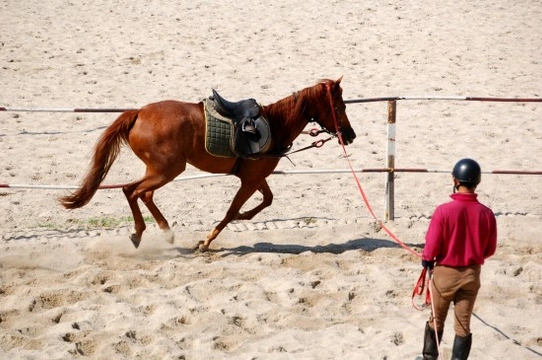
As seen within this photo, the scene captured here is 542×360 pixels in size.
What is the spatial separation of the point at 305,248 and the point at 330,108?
136 centimetres

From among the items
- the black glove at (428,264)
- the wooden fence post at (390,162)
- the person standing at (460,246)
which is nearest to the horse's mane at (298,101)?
the wooden fence post at (390,162)

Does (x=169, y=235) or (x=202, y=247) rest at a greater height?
(x=169, y=235)

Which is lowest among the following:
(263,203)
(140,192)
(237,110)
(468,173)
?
(263,203)

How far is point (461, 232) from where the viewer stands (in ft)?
15.1

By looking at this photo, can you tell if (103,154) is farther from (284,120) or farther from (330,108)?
(330,108)

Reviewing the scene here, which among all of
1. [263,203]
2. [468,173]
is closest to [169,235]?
[263,203]

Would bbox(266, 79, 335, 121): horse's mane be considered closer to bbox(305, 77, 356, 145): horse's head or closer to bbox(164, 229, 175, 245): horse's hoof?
bbox(305, 77, 356, 145): horse's head

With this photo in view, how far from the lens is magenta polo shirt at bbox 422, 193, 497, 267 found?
4.58 m

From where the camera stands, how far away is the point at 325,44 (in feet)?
49.5

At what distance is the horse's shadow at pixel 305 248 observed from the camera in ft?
24.5

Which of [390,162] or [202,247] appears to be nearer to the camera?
[202,247]

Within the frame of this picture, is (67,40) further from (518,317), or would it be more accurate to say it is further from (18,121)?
(518,317)

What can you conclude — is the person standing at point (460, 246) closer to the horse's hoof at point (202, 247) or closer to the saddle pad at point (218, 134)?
the saddle pad at point (218, 134)

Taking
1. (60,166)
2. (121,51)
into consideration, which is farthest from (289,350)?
(121,51)
